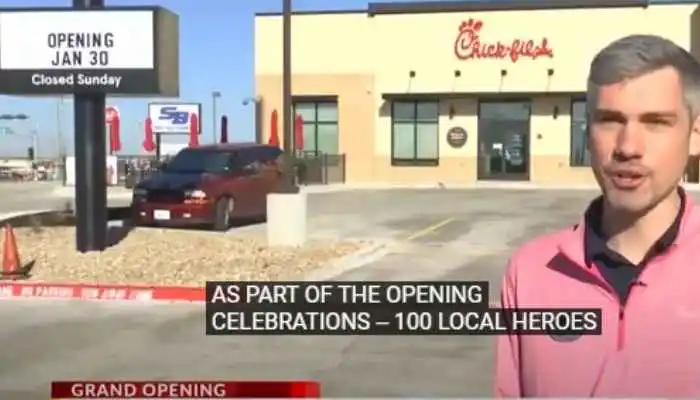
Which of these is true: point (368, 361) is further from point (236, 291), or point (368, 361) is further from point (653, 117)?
point (653, 117)

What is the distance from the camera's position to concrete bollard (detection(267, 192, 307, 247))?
16.6 metres

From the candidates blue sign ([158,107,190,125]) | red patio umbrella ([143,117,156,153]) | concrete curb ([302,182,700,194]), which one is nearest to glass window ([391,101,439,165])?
concrete curb ([302,182,700,194])

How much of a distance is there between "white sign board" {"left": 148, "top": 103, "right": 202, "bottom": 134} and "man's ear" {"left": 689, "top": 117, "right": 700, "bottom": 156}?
4288cm

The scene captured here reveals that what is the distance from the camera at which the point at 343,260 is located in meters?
15.6

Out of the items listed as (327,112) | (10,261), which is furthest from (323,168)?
(10,261)

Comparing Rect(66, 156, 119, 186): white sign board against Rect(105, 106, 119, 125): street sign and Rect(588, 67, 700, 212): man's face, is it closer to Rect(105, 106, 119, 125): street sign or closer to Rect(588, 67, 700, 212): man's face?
Rect(105, 106, 119, 125): street sign

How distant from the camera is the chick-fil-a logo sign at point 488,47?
39.8 meters

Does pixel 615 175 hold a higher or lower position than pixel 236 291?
higher

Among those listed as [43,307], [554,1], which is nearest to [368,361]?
[43,307]

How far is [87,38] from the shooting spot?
609 inches

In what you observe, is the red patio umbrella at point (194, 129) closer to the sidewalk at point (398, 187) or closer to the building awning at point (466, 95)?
the sidewalk at point (398, 187)

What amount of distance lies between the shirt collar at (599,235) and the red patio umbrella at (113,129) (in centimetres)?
3977

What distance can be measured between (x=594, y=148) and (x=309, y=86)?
131 ft

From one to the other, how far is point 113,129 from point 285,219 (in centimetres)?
2637
